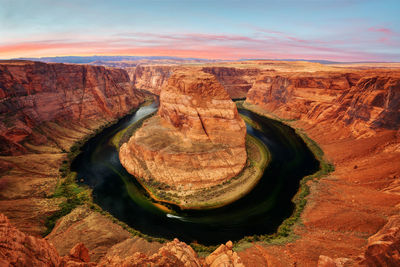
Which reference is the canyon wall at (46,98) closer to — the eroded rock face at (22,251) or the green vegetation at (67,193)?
the green vegetation at (67,193)

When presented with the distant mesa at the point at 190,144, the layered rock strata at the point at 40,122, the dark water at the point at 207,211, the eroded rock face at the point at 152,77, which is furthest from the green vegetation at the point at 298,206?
the eroded rock face at the point at 152,77

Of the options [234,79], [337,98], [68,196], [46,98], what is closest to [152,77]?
[234,79]

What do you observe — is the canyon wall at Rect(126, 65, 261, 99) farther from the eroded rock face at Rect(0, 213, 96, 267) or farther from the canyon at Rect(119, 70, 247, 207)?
the eroded rock face at Rect(0, 213, 96, 267)

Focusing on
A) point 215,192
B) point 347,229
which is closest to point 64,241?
point 215,192

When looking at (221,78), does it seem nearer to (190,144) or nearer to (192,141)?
(192,141)

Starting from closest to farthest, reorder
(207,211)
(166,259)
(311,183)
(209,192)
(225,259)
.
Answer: (166,259)
(225,259)
(207,211)
(209,192)
(311,183)

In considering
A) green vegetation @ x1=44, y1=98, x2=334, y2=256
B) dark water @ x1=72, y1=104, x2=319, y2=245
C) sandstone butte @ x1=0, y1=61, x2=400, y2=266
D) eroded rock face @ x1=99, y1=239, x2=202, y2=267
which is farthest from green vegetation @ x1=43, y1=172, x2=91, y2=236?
eroded rock face @ x1=99, y1=239, x2=202, y2=267
